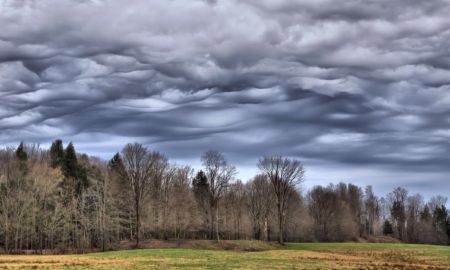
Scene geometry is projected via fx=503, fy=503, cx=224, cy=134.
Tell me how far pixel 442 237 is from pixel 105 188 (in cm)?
9769

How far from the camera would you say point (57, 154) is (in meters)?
115

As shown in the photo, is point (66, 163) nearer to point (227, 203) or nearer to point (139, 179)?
point (139, 179)

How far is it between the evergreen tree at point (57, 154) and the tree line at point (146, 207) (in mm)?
357

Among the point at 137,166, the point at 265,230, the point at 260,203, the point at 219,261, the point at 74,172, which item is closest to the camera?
the point at 219,261

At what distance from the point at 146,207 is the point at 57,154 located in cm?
2851

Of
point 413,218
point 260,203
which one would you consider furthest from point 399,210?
point 260,203

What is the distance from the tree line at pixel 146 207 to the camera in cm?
8594

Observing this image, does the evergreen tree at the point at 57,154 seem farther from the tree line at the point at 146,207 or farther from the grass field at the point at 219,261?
the grass field at the point at 219,261

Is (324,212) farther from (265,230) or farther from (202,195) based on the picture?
(202,195)

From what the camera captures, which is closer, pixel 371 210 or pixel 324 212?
pixel 324 212

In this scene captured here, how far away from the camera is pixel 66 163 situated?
4117 inches

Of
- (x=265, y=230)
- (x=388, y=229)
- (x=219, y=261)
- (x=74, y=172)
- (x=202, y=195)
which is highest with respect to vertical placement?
(x=74, y=172)

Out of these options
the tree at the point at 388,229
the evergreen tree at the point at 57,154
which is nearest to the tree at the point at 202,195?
the evergreen tree at the point at 57,154

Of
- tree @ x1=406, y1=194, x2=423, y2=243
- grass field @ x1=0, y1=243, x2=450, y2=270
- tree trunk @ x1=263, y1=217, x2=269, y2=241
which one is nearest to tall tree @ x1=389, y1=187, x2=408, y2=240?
tree @ x1=406, y1=194, x2=423, y2=243
